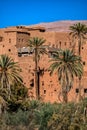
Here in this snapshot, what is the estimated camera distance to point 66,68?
59781 mm

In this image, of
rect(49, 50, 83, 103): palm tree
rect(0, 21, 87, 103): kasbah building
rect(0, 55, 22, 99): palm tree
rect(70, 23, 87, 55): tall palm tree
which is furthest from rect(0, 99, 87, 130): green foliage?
rect(70, 23, 87, 55): tall palm tree

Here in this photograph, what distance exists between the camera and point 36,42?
66000mm

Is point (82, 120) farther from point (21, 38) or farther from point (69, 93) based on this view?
point (21, 38)

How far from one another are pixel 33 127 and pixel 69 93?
56.0ft

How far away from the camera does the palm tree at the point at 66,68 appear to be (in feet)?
196

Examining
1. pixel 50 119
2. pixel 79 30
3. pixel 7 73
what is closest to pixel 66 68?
pixel 7 73

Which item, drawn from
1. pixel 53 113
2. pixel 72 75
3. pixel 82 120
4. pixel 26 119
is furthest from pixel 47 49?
pixel 82 120

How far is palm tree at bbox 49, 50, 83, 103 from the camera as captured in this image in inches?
2357

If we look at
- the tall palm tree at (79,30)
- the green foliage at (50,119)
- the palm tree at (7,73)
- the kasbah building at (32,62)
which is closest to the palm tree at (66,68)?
the kasbah building at (32,62)

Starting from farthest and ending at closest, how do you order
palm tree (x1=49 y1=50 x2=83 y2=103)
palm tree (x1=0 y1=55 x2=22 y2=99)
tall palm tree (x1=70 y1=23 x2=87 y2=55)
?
tall palm tree (x1=70 y1=23 x2=87 y2=55) < palm tree (x1=49 y1=50 x2=83 y2=103) < palm tree (x1=0 y1=55 x2=22 y2=99)

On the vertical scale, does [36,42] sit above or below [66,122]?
above

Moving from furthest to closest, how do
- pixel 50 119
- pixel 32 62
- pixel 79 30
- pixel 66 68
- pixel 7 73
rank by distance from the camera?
pixel 79 30 < pixel 32 62 < pixel 66 68 < pixel 7 73 < pixel 50 119

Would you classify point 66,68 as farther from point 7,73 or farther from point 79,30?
point 79,30

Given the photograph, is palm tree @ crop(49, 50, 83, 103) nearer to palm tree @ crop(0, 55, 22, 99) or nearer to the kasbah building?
the kasbah building
